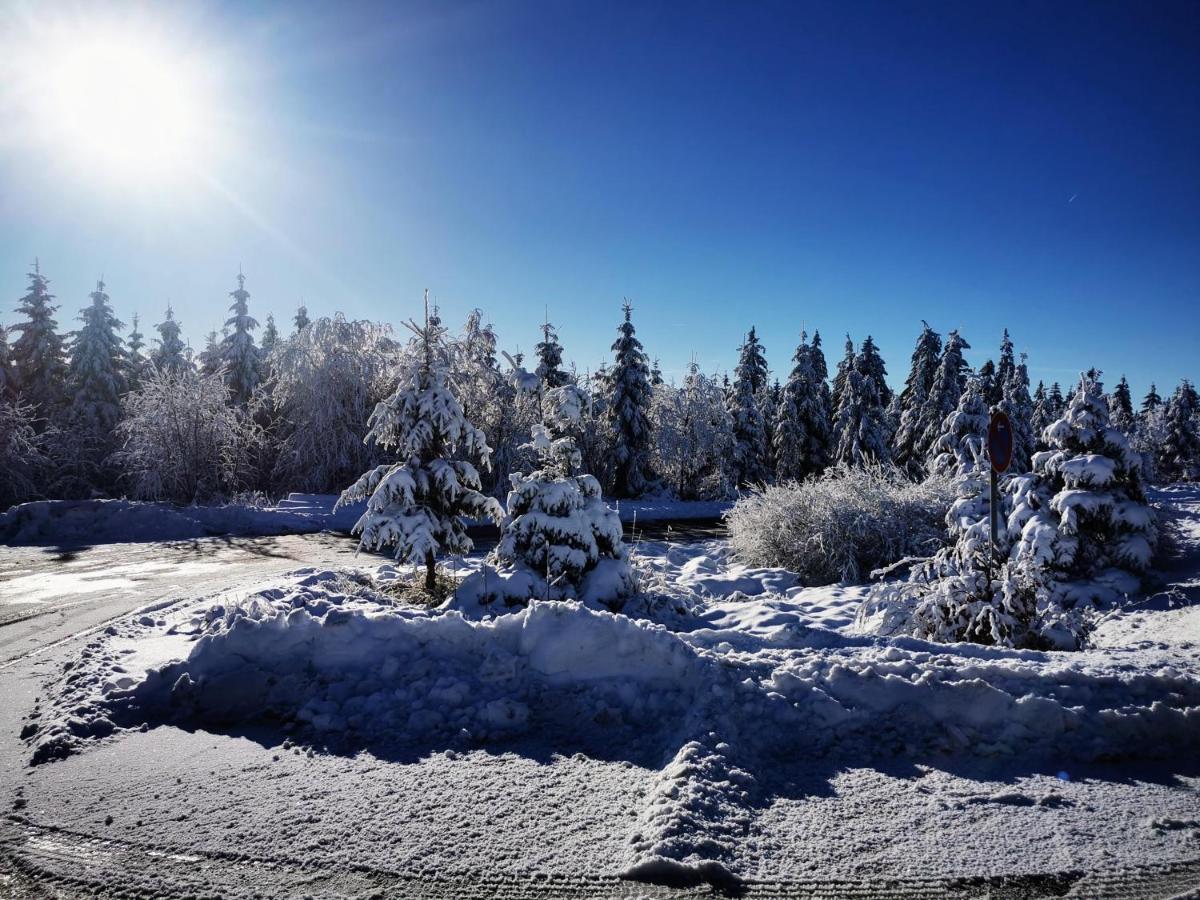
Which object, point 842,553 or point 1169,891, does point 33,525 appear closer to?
point 842,553

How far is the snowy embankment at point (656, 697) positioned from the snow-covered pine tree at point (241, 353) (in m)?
30.7

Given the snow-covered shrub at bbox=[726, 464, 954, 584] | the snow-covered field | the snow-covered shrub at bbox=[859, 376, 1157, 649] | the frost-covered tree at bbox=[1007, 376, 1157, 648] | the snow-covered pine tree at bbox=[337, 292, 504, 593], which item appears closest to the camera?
the snow-covered field

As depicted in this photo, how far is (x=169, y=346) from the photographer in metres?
37.9

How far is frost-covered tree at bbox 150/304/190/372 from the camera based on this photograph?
122ft

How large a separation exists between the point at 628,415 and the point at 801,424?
441 inches

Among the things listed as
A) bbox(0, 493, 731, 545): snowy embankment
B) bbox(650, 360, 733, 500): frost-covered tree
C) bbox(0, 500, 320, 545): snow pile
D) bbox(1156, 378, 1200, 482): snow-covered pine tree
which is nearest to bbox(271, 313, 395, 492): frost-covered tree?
bbox(0, 493, 731, 545): snowy embankment

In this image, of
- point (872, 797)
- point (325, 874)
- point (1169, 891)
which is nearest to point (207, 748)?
point (325, 874)

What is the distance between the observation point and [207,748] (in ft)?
13.2

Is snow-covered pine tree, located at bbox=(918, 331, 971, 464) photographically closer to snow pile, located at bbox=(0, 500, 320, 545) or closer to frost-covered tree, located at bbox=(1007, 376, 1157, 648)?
frost-covered tree, located at bbox=(1007, 376, 1157, 648)

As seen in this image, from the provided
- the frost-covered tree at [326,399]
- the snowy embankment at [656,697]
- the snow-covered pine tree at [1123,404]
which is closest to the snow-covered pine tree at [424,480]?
the snowy embankment at [656,697]

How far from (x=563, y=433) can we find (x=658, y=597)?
2.58 m

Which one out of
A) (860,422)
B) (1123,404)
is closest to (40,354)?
(860,422)

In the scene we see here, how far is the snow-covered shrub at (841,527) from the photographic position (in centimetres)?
1184

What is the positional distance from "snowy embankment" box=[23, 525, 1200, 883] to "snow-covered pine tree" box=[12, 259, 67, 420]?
31.9 metres
